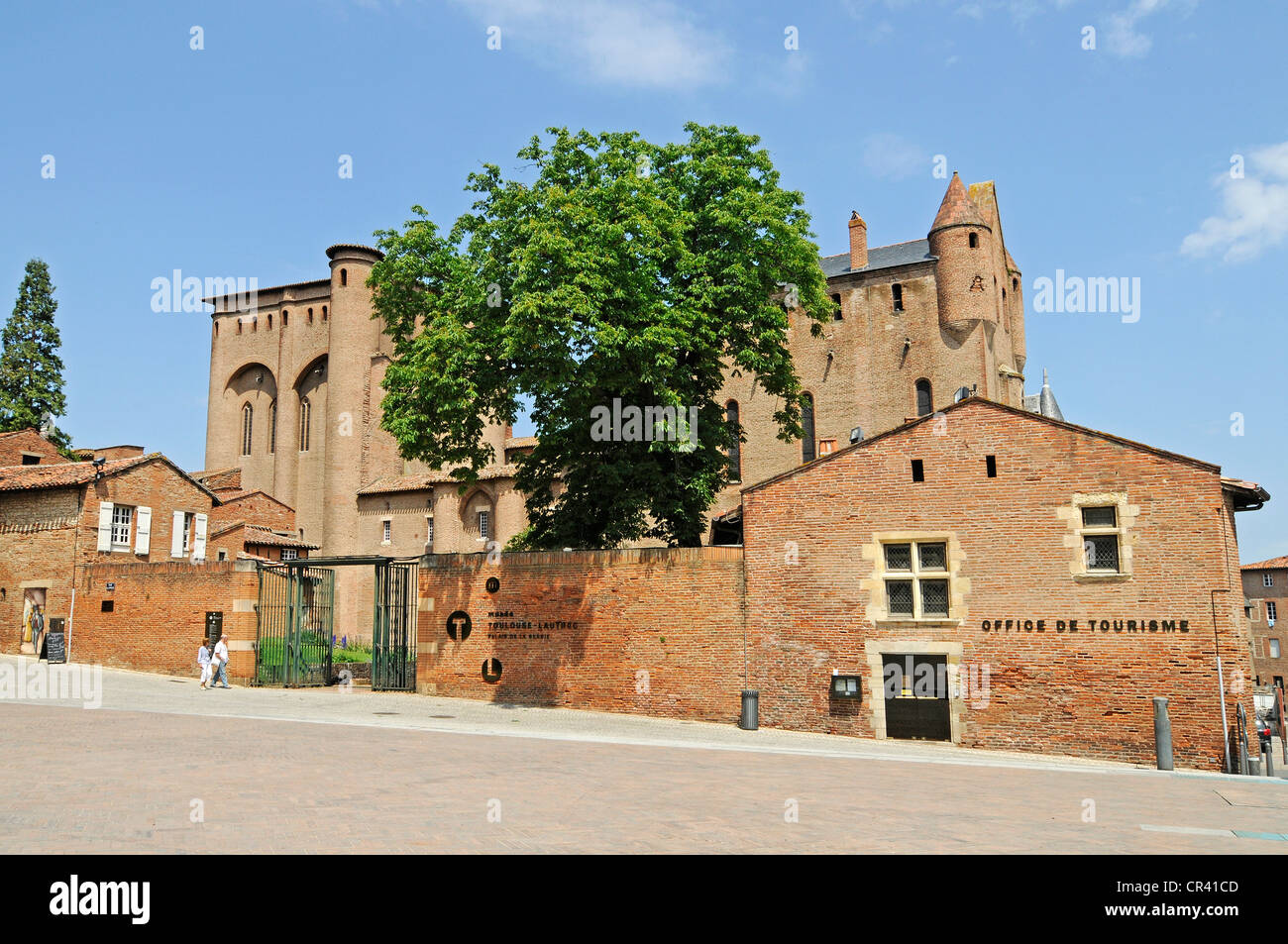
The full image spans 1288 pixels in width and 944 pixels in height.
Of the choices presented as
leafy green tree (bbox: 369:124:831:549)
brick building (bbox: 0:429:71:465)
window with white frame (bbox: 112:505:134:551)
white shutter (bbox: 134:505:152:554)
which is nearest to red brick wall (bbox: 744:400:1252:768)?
leafy green tree (bbox: 369:124:831:549)

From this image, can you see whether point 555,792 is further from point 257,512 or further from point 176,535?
point 257,512

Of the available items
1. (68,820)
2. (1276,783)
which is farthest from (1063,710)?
(68,820)

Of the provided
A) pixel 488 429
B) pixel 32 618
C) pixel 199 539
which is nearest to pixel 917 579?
pixel 199 539

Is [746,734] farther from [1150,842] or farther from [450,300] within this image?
[450,300]

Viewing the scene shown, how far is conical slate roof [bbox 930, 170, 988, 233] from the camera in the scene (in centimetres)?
4203

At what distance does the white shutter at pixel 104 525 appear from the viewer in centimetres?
2977

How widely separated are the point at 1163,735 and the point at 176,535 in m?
31.2

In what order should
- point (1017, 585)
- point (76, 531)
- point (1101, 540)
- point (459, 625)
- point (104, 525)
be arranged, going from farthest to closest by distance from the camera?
point (104, 525)
point (76, 531)
point (459, 625)
point (1017, 585)
point (1101, 540)

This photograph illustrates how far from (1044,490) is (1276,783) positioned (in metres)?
6.12

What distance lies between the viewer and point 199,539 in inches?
1350

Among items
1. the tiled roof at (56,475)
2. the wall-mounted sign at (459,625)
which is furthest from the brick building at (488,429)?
the tiled roof at (56,475)

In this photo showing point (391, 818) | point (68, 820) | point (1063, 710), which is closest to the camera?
point (68, 820)

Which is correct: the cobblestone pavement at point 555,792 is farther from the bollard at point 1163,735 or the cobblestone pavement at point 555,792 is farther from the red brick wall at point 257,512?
the red brick wall at point 257,512
